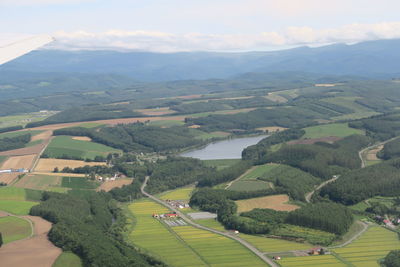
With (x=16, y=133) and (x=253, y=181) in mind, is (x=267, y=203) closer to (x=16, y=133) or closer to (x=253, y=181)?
(x=253, y=181)

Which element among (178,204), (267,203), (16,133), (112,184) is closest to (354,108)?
(16,133)

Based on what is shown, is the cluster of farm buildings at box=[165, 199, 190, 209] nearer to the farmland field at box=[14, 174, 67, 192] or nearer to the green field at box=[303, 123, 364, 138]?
the farmland field at box=[14, 174, 67, 192]

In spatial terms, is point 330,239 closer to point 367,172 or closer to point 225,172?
point 367,172

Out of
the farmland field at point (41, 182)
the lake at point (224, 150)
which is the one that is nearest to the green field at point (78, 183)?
the farmland field at point (41, 182)

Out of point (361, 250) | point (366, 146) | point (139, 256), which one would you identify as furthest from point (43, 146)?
point (361, 250)

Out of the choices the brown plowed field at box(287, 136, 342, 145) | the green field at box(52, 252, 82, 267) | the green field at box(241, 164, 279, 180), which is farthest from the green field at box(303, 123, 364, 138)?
the green field at box(52, 252, 82, 267)

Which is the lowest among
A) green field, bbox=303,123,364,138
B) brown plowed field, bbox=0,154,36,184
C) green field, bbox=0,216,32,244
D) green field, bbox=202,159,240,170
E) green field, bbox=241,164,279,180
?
green field, bbox=202,159,240,170
